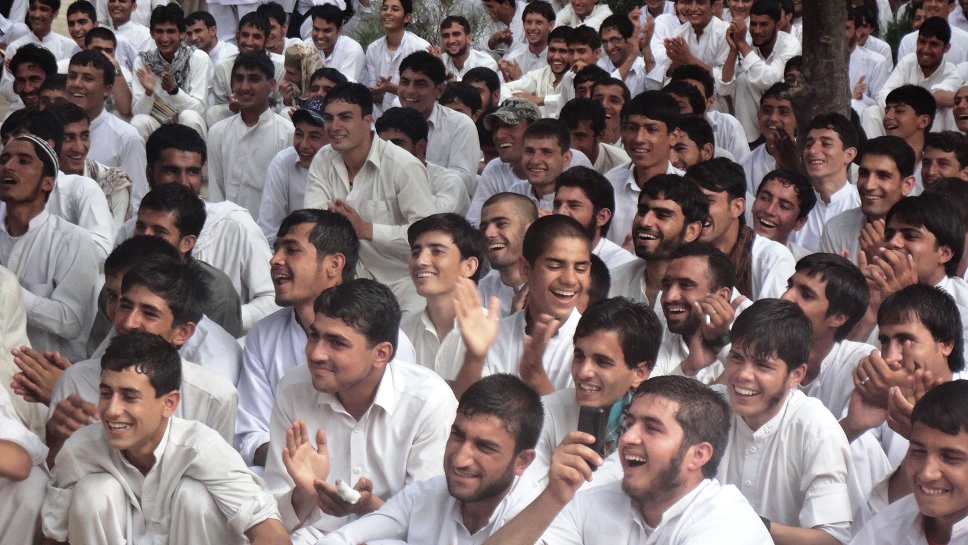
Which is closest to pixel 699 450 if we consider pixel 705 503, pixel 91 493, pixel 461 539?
pixel 705 503

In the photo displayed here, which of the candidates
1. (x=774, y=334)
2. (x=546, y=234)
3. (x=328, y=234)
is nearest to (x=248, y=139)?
(x=328, y=234)

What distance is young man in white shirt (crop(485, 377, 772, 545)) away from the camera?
11.1 ft

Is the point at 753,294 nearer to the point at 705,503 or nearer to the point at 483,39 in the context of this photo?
the point at 705,503

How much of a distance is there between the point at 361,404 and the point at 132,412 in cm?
71

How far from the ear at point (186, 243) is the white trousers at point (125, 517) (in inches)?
69.4

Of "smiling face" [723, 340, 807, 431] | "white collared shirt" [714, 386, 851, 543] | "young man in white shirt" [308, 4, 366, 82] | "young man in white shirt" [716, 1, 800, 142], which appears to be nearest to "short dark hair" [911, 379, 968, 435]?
"white collared shirt" [714, 386, 851, 543]

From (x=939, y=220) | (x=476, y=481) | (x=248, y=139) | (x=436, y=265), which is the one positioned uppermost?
(x=939, y=220)

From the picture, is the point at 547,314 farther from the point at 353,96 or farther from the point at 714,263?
the point at 353,96

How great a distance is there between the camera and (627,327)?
4172mm

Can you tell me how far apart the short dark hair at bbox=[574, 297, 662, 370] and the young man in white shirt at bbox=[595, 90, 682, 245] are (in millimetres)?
2484

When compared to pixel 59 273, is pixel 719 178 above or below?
above

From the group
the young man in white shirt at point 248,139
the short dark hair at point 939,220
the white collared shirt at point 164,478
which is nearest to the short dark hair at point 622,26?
the young man in white shirt at point 248,139

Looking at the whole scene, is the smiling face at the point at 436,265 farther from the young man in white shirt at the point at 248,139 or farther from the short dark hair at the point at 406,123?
the young man in white shirt at the point at 248,139

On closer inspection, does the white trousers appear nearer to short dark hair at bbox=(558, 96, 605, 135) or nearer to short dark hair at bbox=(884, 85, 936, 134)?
short dark hair at bbox=(558, 96, 605, 135)
